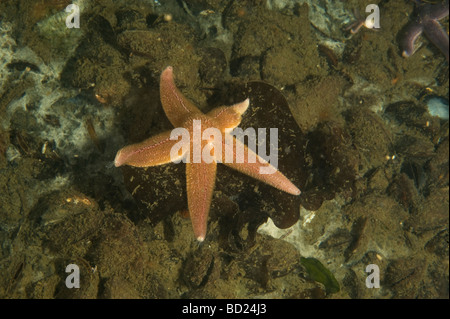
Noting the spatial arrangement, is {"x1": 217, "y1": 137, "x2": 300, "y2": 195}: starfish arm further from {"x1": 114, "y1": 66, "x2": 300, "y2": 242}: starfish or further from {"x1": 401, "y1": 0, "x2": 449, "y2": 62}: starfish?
{"x1": 401, "y1": 0, "x2": 449, "y2": 62}: starfish

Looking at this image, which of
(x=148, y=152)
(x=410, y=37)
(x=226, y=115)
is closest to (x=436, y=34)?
(x=410, y=37)

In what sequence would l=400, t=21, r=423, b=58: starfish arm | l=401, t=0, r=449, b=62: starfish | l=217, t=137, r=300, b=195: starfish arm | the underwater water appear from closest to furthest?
l=217, t=137, r=300, b=195: starfish arm → the underwater water → l=401, t=0, r=449, b=62: starfish → l=400, t=21, r=423, b=58: starfish arm

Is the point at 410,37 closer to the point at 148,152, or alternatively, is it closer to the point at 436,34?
the point at 436,34

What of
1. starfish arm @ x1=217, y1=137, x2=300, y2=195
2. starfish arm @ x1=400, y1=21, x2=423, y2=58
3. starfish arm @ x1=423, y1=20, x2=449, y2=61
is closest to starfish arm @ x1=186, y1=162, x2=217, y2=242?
starfish arm @ x1=217, y1=137, x2=300, y2=195

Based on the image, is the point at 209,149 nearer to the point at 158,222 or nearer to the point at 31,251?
the point at 158,222
